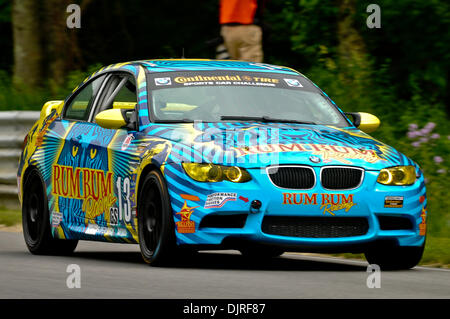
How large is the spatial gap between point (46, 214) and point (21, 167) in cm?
85

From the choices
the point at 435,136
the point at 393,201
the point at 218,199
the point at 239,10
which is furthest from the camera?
the point at 435,136

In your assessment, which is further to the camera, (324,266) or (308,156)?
(324,266)

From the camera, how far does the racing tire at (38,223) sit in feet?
38.5

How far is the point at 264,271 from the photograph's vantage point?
32.2ft

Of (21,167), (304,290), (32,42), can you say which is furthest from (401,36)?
(304,290)

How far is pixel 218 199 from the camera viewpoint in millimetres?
9469

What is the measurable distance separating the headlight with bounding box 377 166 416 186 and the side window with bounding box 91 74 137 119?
2.48m

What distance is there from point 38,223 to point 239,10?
13.3 ft

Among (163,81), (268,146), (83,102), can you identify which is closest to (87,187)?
(163,81)

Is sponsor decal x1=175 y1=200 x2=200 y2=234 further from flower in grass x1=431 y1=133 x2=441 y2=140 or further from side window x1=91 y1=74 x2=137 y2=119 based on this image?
flower in grass x1=431 y1=133 x2=441 y2=140

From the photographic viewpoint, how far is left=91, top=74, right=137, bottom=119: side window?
37.2 feet

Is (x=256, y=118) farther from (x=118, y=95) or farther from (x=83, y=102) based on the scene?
(x=83, y=102)

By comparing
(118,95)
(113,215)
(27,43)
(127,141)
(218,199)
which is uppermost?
(118,95)

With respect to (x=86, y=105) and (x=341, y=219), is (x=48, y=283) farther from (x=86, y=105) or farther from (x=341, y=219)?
(x=86, y=105)
